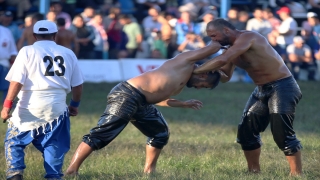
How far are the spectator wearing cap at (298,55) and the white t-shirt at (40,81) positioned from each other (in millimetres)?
13441

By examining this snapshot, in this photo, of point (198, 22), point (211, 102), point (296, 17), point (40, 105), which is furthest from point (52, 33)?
point (296, 17)

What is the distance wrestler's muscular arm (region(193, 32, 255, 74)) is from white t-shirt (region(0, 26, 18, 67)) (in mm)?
5908

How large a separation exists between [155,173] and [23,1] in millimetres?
13611

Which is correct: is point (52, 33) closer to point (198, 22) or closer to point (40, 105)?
point (40, 105)

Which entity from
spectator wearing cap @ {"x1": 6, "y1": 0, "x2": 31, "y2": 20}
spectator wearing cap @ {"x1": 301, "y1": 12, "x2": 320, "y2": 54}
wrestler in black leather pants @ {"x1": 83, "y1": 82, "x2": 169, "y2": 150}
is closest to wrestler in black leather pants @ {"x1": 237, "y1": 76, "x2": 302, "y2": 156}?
wrestler in black leather pants @ {"x1": 83, "y1": 82, "x2": 169, "y2": 150}

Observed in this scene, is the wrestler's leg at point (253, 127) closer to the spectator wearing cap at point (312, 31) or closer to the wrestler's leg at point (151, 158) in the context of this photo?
the wrestler's leg at point (151, 158)

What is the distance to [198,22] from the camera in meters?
19.8

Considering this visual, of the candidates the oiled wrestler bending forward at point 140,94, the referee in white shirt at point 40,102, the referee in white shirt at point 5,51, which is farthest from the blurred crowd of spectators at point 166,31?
the referee in white shirt at point 40,102

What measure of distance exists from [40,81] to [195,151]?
3186 millimetres

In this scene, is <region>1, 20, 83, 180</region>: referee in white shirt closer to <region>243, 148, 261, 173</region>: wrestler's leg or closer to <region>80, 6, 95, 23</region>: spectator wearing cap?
<region>243, 148, 261, 173</region>: wrestler's leg

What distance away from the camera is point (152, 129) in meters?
7.31

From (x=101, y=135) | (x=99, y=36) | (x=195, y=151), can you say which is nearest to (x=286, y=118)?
(x=101, y=135)

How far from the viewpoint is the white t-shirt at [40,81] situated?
21.0ft

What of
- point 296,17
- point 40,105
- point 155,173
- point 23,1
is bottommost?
point 296,17
